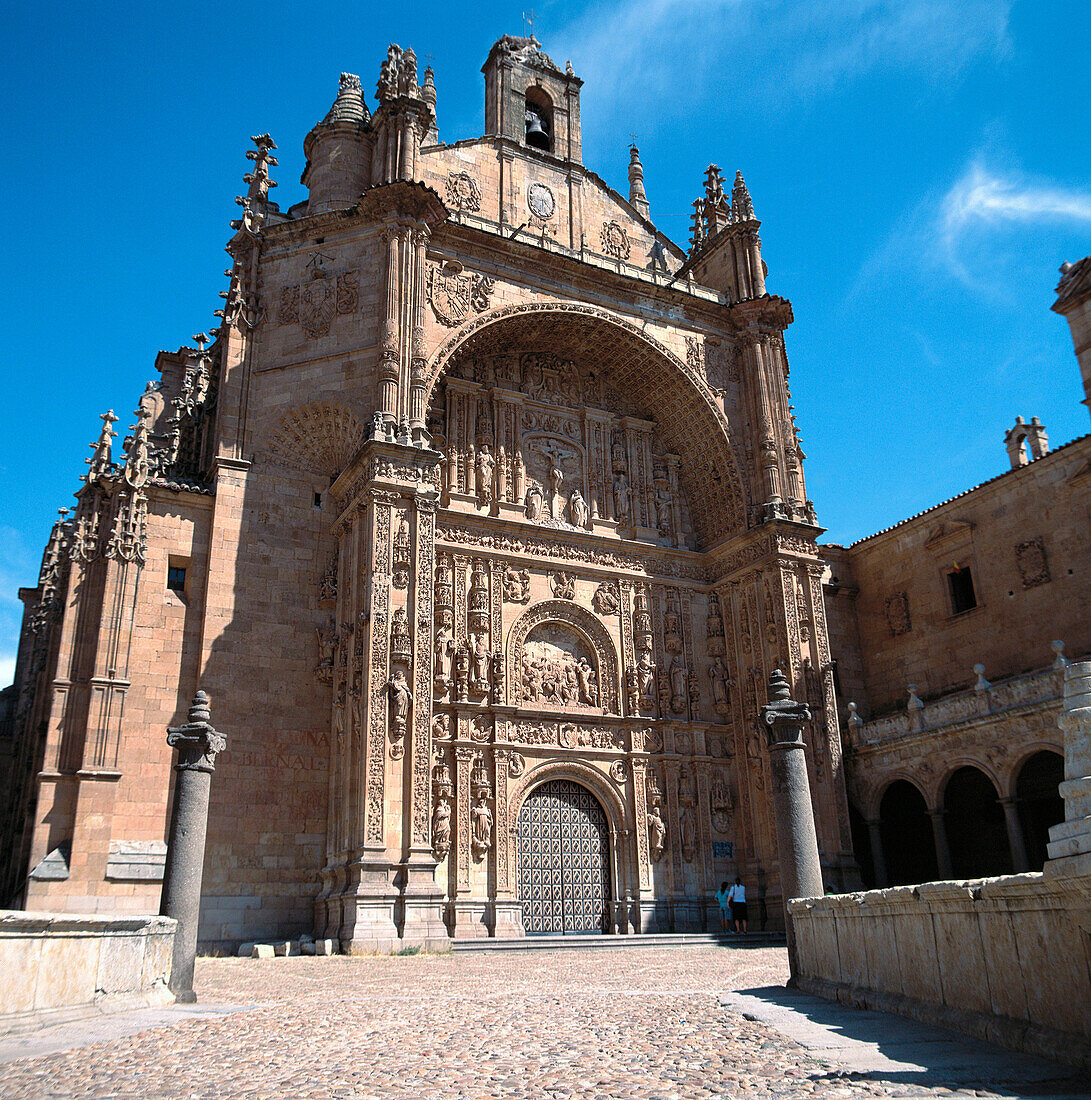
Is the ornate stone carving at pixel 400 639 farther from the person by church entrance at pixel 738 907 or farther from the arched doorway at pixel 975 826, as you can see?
the arched doorway at pixel 975 826

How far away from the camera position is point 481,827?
2012 centimetres

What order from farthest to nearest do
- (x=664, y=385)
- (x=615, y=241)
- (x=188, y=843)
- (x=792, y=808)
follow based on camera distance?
(x=615, y=241) < (x=664, y=385) < (x=792, y=808) < (x=188, y=843)

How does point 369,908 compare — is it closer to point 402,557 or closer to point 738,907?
point 402,557

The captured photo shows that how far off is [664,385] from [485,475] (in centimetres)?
595

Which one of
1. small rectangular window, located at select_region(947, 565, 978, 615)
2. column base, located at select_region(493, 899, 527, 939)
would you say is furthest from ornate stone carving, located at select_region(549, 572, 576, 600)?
small rectangular window, located at select_region(947, 565, 978, 615)

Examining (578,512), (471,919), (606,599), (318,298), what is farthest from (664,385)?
(471,919)

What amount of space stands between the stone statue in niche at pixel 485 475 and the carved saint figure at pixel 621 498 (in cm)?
350

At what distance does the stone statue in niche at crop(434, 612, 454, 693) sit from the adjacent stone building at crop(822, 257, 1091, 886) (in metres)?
10.1

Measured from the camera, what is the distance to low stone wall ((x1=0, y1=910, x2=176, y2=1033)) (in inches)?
272

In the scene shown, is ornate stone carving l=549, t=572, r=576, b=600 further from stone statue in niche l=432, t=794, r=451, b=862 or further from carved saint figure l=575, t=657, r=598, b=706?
stone statue in niche l=432, t=794, r=451, b=862

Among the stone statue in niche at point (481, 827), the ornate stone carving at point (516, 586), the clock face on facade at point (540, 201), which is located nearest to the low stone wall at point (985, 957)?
the stone statue in niche at point (481, 827)

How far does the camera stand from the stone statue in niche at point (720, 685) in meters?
24.0

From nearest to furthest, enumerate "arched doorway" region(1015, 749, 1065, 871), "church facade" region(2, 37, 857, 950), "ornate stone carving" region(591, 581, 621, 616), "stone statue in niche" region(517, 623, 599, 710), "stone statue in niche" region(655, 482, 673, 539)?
"church facade" region(2, 37, 857, 950) → "arched doorway" region(1015, 749, 1065, 871) → "stone statue in niche" region(517, 623, 599, 710) → "ornate stone carving" region(591, 581, 621, 616) → "stone statue in niche" region(655, 482, 673, 539)

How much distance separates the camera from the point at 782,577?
23453 mm
